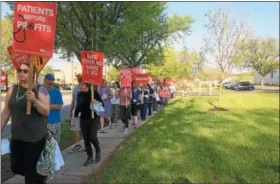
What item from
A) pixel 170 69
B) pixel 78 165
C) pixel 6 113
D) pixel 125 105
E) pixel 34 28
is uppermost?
pixel 170 69

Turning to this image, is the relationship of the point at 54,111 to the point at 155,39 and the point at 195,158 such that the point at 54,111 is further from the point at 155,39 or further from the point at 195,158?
the point at 155,39

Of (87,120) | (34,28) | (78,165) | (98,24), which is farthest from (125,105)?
(34,28)

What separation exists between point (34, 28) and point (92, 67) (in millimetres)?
5118

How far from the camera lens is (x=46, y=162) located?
5.13 metres

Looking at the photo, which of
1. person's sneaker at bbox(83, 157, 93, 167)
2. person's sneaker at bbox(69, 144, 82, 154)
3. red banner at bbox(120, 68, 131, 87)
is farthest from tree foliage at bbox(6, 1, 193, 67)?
person's sneaker at bbox(83, 157, 93, 167)

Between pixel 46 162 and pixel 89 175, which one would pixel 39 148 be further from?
pixel 89 175

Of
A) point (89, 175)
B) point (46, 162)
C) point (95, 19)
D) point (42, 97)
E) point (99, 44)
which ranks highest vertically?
point (95, 19)

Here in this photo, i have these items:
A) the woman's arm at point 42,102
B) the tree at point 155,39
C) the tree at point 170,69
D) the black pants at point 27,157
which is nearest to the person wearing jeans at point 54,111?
the black pants at point 27,157

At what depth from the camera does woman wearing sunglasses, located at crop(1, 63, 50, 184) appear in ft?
15.1

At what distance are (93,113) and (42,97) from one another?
10.7 feet

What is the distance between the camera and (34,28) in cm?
438

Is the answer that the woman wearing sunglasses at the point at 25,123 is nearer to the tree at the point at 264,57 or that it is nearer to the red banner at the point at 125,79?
the red banner at the point at 125,79

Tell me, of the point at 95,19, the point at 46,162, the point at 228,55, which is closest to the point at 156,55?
the point at 228,55

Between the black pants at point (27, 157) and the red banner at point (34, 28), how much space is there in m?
1.09
